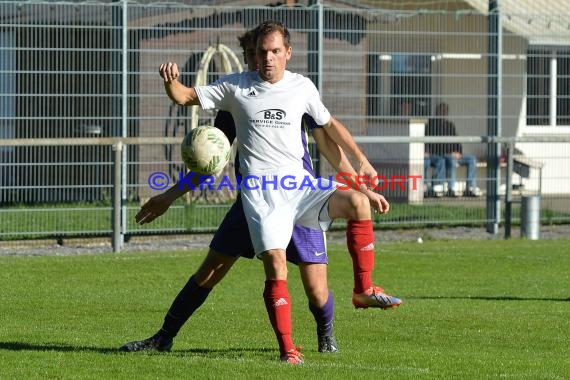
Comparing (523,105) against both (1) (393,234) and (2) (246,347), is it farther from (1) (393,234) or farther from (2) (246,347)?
(2) (246,347)

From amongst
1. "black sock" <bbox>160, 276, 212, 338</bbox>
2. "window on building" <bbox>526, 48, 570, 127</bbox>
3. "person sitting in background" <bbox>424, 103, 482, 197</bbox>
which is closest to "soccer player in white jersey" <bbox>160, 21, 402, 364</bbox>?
"black sock" <bbox>160, 276, 212, 338</bbox>

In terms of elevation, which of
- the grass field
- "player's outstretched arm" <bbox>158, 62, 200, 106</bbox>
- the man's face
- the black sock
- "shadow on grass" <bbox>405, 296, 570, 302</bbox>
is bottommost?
"shadow on grass" <bbox>405, 296, 570, 302</bbox>

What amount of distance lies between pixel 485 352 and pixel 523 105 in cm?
1183

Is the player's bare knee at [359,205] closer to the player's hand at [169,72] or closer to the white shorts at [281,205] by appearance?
the white shorts at [281,205]

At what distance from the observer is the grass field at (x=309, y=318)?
27.3 feet

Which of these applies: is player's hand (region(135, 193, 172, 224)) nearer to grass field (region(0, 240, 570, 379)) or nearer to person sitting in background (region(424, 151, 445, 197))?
grass field (region(0, 240, 570, 379))

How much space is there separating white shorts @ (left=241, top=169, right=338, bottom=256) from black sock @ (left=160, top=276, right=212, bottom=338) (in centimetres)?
85

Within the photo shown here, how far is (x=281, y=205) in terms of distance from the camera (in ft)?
27.8

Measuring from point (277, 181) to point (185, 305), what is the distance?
4.05 ft

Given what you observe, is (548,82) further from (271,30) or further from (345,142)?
(271,30)

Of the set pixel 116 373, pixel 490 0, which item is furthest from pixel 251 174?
pixel 490 0

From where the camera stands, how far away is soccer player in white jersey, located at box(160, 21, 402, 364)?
27.7ft

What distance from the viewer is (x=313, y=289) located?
8.88m

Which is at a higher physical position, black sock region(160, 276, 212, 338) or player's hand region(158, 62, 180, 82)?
player's hand region(158, 62, 180, 82)
